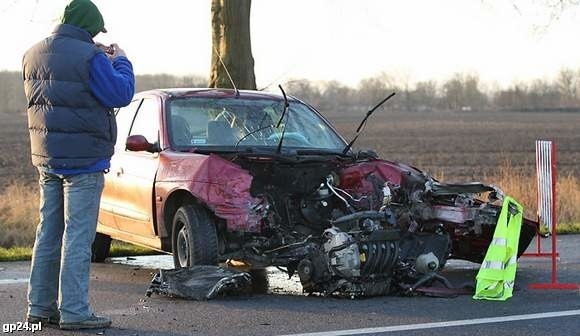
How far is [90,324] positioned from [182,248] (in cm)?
189

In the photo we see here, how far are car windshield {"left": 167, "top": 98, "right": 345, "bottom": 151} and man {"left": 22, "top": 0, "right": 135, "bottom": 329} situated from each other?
2.35m

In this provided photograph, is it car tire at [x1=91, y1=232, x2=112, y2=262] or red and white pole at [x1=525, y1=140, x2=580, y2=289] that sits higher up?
red and white pole at [x1=525, y1=140, x2=580, y2=289]

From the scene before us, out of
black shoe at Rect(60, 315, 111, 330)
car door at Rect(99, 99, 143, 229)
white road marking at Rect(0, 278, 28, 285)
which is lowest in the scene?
white road marking at Rect(0, 278, 28, 285)

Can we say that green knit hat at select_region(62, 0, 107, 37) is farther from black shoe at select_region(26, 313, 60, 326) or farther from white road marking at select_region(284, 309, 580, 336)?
white road marking at select_region(284, 309, 580, 336)

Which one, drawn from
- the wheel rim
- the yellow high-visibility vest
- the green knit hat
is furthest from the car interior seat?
the yellow high-visibility vest

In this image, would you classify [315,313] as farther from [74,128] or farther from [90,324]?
[74,128]

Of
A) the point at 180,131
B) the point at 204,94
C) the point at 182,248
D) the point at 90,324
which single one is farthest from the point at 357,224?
the point at 90,324

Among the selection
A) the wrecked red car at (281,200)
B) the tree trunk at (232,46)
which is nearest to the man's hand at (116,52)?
the wrecked red car at (281,200)

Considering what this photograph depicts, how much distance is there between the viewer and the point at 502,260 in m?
7.91

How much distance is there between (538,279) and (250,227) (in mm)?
2722

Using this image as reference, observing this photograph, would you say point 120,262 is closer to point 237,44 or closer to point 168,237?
point 168,237

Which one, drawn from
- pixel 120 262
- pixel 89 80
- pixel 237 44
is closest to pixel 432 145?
pixel 237 44

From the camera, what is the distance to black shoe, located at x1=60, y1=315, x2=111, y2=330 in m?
6.44

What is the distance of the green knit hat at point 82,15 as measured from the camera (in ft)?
21.3
